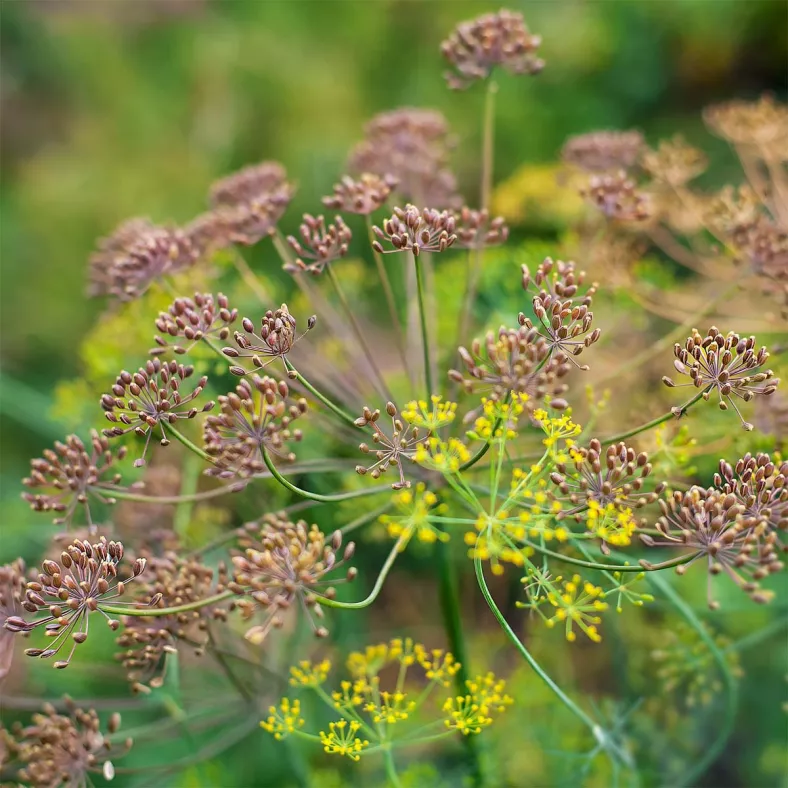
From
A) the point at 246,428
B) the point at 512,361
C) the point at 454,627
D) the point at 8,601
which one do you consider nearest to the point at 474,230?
the point at 512,361

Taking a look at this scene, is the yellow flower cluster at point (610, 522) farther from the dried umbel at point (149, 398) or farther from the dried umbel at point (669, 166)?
the dried umbel at point (669, 166)

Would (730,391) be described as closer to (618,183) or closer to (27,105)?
(618,183)

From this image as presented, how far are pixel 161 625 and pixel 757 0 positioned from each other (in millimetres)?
3317

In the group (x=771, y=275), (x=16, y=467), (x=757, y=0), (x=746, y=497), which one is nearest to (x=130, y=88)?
(x=16, y=467)

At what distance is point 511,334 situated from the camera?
70 centimetres

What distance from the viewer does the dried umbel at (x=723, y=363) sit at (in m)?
0.71

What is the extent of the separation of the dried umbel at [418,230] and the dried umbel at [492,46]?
36cm

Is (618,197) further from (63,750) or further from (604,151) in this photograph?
(63,750)

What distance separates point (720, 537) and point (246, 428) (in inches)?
17.5

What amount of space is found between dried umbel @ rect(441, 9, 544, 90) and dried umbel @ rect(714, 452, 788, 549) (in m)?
0.63

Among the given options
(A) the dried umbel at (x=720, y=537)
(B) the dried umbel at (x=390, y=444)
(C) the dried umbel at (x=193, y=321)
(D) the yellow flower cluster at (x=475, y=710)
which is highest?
(C) the dried umbel at (x=193, y=321)

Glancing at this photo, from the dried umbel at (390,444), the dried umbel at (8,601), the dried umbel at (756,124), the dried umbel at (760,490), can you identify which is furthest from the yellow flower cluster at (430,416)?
the dried umbel at (756,124)

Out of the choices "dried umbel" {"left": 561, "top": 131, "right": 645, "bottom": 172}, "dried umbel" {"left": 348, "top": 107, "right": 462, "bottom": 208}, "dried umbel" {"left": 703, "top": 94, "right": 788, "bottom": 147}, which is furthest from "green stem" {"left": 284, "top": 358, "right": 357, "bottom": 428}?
"dried umbel" {"left": 703, "top": 94, "right": 788, "bottom": 147}

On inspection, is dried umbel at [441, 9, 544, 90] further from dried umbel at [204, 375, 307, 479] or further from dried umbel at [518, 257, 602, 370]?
dried umbel at [204, 375, 307, 479]
